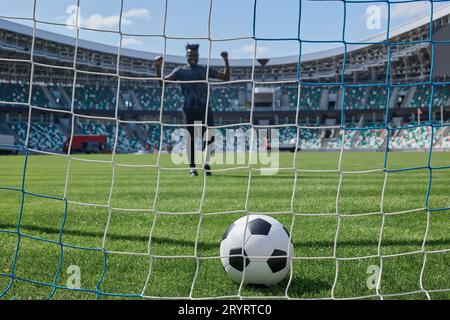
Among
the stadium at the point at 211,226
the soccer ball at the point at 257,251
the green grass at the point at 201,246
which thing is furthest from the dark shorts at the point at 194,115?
the soccer ball at the point at 257,251

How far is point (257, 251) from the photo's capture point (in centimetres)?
233

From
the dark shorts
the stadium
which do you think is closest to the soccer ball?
the stadium

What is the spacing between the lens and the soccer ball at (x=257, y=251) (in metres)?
2.25

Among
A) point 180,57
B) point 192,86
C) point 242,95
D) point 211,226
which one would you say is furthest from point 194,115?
point 180,57

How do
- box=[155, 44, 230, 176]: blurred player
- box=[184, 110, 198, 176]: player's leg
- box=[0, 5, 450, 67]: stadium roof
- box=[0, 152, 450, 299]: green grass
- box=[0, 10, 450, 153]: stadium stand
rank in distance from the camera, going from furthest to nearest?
box=[0, 10, 450, 153]: stadium stand
box=[0, 5, 450, 67]: stadium roof
box=[184, 110, 198, 176]: player's leg
box=[155, 44, 230, 176]: blurred player
box=[0, 152, 450, 299]: green grass

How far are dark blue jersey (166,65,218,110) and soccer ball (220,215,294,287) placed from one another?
17.7 feet

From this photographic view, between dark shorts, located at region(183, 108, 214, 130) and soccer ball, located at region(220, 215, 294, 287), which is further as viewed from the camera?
dark shorts, located at region(183, 108, 214, 130)

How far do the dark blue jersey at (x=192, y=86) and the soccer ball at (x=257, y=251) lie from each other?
17.7ft

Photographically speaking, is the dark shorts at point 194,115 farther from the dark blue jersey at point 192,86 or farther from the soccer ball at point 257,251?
the soccer ball at point 257,251

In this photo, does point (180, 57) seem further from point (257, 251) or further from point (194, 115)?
point (257, 251)

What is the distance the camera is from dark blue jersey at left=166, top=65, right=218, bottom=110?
25.2 feet

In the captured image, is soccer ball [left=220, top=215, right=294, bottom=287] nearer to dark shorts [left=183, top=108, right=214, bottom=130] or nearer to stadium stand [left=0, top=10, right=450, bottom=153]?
dark shorts [left=183, top=108, right=214, bottom=130]
